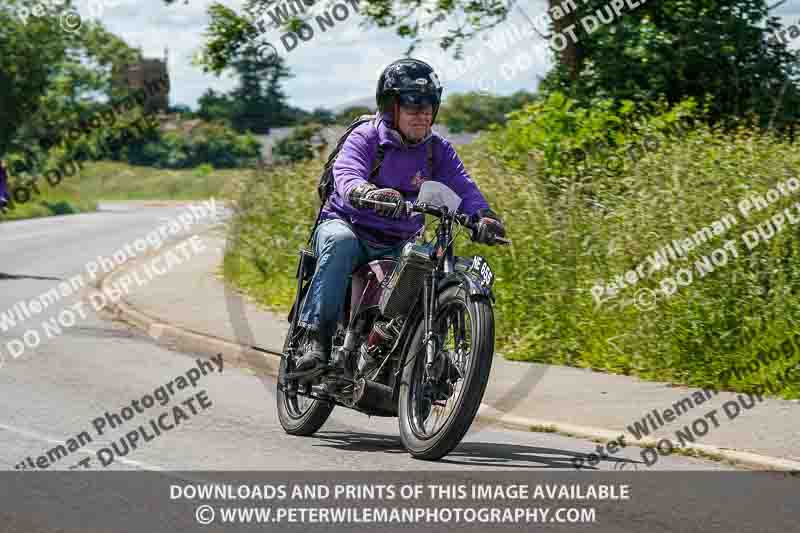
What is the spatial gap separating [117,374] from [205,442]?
3.34 metres

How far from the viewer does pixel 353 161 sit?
6922 millimetres

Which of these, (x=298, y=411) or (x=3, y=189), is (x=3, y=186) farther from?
(x=298, y=411)

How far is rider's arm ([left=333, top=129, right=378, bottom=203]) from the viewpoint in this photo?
686cm

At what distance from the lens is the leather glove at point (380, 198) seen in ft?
21.2

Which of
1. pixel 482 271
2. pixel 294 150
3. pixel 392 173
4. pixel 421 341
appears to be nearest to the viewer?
pixel 482 271

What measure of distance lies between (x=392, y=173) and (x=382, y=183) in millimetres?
84

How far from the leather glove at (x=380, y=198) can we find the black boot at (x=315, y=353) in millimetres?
956

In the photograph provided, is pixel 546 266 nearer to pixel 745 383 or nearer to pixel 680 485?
pixel 745 383

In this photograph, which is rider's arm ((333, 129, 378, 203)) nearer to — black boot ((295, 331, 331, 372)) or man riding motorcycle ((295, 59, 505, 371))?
man riding motorcycle ((295, 59, 505, 371))

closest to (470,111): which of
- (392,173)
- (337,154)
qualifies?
(337,154)

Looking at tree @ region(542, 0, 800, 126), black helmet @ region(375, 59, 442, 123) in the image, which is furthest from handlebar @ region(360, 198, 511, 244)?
tree @ region(542, 0, 800, 126)

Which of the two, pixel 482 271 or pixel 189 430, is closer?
pixel 482 271

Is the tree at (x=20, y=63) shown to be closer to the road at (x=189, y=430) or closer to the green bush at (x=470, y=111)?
the green bush at (x=470, y=111)

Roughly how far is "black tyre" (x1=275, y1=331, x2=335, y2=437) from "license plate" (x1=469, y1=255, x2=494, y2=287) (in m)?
1.39
